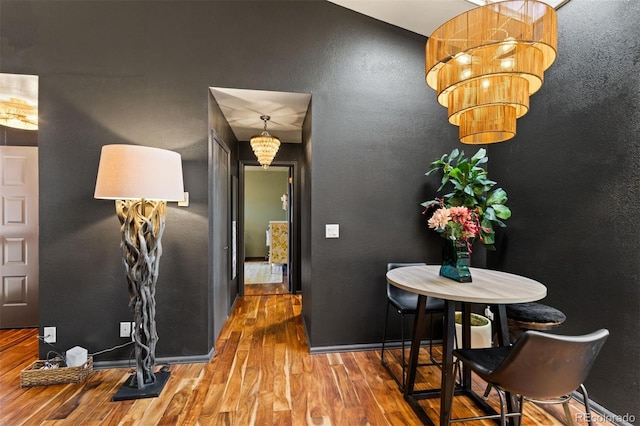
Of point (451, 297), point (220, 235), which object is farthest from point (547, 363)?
point (220, 235)

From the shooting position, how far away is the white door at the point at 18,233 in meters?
3.21

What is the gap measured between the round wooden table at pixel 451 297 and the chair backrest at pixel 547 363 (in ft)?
1.00

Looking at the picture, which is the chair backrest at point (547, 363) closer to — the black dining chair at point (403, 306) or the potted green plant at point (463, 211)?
the potted green plant at point (463, 211)

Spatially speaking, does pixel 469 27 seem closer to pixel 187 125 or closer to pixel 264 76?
pixel 264 76

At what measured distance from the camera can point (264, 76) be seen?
268 cm

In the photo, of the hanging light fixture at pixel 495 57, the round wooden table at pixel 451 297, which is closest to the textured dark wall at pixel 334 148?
the round wooden table at pixel 451 297

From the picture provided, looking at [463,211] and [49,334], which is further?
[49,334]

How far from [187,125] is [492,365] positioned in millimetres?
2779

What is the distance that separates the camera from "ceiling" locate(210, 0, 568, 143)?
2.59m

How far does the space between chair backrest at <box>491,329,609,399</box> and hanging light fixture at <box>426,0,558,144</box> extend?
1197 millimetres

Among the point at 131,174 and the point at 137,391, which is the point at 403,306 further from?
the point at 131,174

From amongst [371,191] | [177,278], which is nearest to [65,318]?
[177,278]

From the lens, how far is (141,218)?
211 cm

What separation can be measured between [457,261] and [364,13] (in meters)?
2.48
